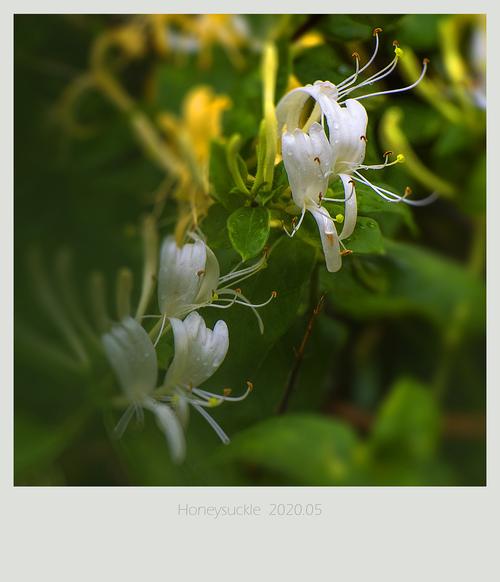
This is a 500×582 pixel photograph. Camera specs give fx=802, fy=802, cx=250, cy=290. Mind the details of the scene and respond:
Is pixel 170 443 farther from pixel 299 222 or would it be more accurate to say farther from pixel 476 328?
pixel 476 328

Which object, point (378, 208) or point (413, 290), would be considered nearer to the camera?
point (378, 208)

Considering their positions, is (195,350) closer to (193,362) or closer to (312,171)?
A: (193,362)

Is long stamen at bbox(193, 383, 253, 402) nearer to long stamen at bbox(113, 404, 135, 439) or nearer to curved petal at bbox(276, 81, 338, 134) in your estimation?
long stamen at bbox(113, 404, 135, 439)

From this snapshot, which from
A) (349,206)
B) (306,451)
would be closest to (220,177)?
(349,206)

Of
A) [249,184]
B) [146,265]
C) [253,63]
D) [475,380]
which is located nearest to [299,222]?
[249,184]

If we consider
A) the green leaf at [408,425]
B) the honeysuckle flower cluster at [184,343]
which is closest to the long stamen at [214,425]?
the honeysuckle flower cluster at [184,343]

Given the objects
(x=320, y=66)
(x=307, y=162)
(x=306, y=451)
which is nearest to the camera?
(x=307, y=162)

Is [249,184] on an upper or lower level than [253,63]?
lower
